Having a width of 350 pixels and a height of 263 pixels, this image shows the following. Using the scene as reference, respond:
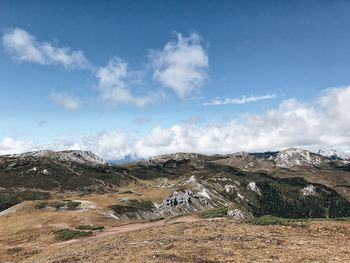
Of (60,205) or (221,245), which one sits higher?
(221,245)

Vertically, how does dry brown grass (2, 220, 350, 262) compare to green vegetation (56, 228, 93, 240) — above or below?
above

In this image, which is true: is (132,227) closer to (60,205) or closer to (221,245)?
(221,245)

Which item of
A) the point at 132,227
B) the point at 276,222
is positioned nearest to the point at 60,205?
the point at 132,227

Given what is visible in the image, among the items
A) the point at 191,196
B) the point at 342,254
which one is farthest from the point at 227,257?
the point at 191,196

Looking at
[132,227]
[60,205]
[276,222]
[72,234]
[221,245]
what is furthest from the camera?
[60,205]

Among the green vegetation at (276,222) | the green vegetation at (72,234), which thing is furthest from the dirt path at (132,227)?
the green vegetation at (276,222)

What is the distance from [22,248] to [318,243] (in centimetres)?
4001

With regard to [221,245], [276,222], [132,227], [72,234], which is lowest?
[72,234]

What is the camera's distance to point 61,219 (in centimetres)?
7912

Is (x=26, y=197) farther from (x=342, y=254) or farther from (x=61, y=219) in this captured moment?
(x=342, y=254)

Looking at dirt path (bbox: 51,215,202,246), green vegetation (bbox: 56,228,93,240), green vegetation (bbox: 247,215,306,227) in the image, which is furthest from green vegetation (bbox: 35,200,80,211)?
green vegetation (bbox: 247,215,306,227)

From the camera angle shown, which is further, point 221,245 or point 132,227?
point 132,227

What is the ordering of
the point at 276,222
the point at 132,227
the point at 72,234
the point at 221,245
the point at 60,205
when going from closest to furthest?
the point at 221,245, the point at 276,222, the point at 72,234, the point at 132,227, the point at 60,205

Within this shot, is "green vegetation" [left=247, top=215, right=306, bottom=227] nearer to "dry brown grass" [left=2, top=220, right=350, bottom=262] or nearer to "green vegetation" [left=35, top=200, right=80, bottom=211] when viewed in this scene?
"dry brown grass" [left=2, top=220, right=350, bottom=262]
